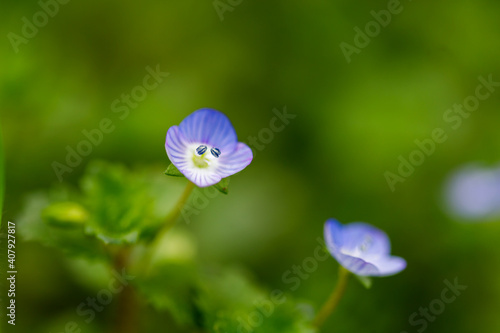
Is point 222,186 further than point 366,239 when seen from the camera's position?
No

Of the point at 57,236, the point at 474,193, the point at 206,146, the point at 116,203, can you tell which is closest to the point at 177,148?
the point at 206,146

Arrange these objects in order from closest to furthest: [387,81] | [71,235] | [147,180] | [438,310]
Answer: [71,235]
[147,180]
[438,310]
[387,81]

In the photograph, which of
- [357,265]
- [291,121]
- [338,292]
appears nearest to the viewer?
[357,265]

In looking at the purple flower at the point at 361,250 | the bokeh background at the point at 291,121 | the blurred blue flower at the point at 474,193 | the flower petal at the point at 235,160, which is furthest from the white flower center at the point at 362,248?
the blurred blue flower at the point at 474,193

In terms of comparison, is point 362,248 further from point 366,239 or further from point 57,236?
point 57,236

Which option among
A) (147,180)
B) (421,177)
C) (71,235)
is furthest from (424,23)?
(71,235)

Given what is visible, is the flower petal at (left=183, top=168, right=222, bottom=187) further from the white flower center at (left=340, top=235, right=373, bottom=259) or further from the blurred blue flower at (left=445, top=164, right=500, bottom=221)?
the blurred blue flower at (left=445, top=164, right=500, bottom=221)

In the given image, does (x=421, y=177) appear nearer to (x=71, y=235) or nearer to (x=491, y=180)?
(x=491, y=180)
